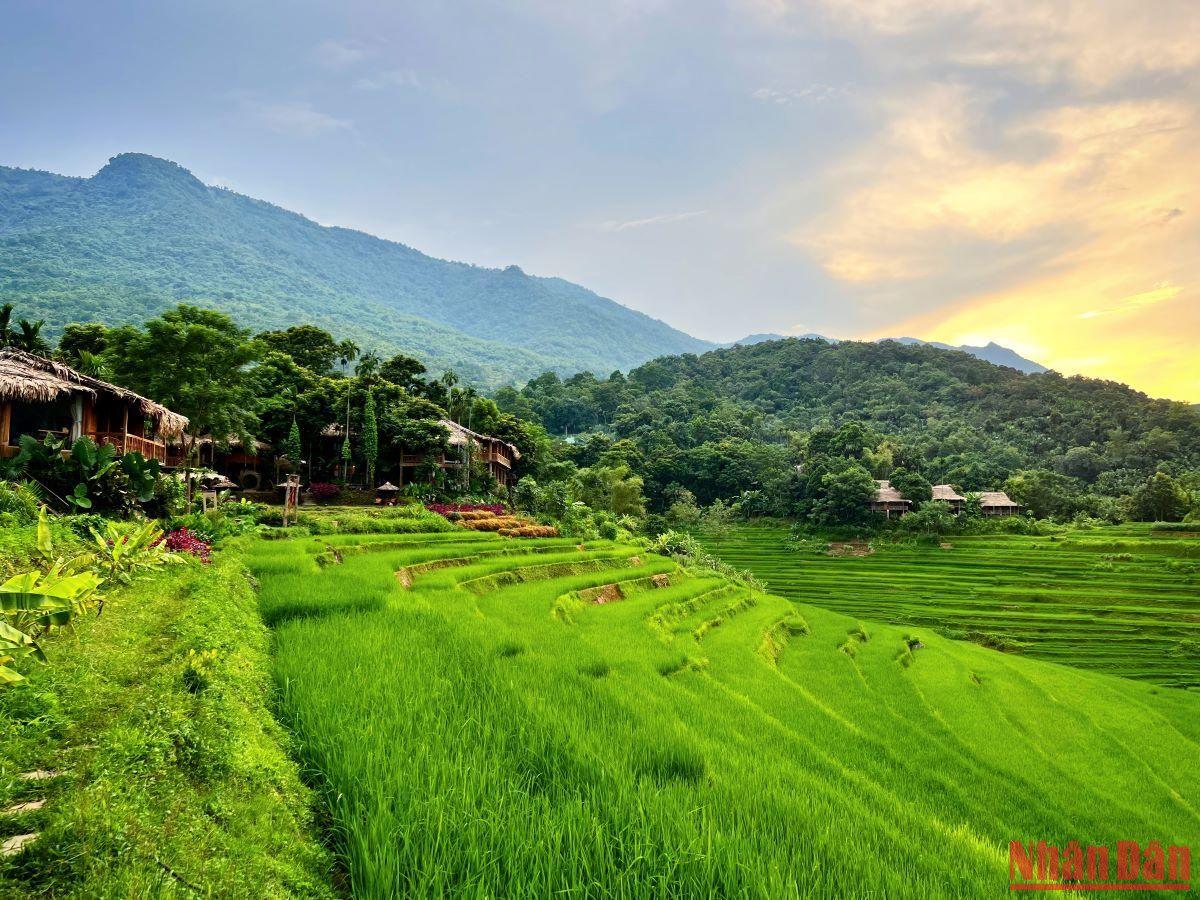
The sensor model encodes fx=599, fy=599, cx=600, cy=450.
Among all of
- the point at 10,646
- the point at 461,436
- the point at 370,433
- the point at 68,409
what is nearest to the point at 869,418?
the point at 461,436

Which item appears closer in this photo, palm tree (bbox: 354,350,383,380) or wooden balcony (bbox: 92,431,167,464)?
wooden balcony (bbox: 92,431,167,464)

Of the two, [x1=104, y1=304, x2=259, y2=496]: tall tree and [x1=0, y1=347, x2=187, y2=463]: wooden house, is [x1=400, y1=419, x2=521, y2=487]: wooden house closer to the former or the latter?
[x1=104, y1=304, x2=259, y2=496]: tall tree

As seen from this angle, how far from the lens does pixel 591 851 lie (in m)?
2.70

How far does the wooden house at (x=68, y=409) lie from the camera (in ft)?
40.5

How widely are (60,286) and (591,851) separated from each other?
120464mm

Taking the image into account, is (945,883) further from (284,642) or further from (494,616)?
(494,616)

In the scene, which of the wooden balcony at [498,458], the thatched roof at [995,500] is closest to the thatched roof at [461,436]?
the wooden balcony at [498,458]

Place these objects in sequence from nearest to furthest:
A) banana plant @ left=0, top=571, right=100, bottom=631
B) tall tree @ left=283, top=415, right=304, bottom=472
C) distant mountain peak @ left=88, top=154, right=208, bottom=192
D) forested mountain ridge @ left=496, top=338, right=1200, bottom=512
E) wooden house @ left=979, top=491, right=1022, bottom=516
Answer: banana plant @ left=0, top=571, right=100, bottom=631
tall tree @ left=283, top=415, right=304, bottom=472
wooden house @ left=979, top=491, right=1022, bottom=516
forested mountain ridge @ left=496, top=338, right=1200, bottom=512
distant mountain peak @ left=88, top=154, right=208, bottom=192

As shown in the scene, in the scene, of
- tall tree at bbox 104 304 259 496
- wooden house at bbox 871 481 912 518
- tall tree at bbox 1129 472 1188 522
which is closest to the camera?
tall tree at bbox 104 304 259 496

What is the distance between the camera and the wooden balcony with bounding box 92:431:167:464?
579 inches

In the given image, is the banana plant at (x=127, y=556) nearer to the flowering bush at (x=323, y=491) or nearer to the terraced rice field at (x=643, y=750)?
the terraced rice field at (x=643, y=750)

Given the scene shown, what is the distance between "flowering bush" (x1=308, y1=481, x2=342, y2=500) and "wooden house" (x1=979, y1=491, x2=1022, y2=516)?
46.7 metres

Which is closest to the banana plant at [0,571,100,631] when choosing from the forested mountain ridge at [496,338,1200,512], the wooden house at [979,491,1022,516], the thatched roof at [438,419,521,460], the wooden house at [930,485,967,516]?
the thatched roof at [438,419,521,460]

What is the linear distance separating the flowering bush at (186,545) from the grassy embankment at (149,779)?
14.6 ft
